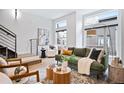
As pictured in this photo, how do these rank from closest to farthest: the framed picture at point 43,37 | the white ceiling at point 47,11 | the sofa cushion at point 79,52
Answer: the white ceiling at point 47,11
the framed picture at point 43,37
the sofa cushion at point 79,52

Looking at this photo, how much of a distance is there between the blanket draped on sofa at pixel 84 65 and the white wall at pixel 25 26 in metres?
1.18

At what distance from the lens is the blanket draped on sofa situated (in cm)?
316

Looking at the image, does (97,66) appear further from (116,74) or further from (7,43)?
(7,43)

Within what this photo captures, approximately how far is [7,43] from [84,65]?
1926mm

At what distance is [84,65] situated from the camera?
3260 millimetres

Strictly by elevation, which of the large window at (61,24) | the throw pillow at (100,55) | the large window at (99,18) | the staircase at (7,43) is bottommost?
the throw pillow at (100,55)

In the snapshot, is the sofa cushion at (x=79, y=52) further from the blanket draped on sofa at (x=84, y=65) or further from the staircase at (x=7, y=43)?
the staircase at (x=7, y=43)

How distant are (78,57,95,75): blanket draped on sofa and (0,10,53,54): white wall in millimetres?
1176

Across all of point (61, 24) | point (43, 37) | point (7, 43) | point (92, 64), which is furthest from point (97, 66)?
point (7, 43)

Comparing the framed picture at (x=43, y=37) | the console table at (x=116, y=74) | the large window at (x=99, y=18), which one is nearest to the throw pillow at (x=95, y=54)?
the console table at (x=116, y=74)

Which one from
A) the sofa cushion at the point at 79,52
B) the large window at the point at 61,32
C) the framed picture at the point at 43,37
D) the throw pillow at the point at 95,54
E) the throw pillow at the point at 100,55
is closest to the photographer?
the framed picture at the point at 43,37

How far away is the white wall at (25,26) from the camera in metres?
2.42

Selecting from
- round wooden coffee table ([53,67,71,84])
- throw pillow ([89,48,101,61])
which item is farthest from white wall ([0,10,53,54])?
throw pillow ([89,48,101,61])
